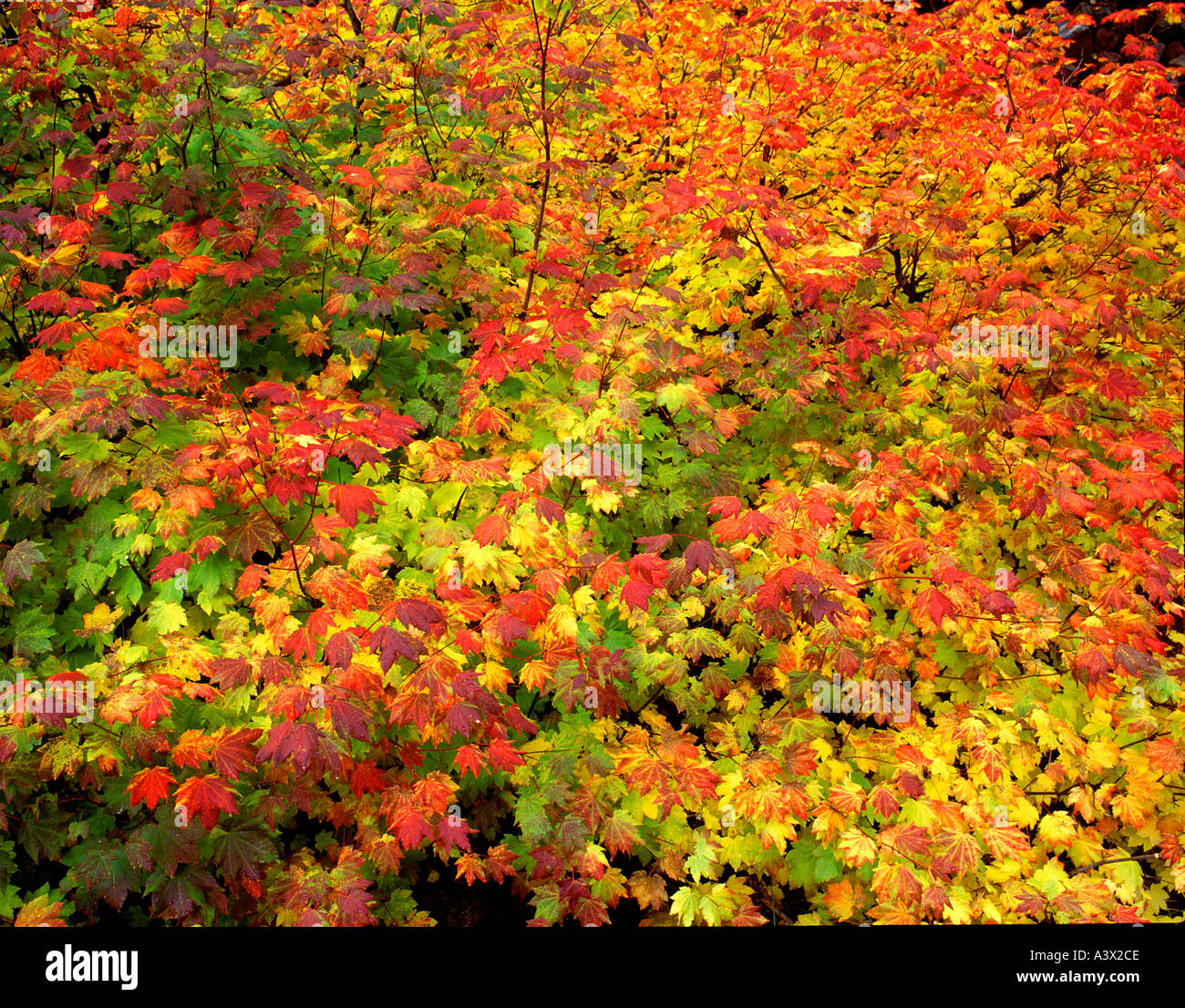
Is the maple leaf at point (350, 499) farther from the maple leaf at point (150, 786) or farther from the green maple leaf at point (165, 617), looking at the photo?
the maple leaf at point (150, 786)

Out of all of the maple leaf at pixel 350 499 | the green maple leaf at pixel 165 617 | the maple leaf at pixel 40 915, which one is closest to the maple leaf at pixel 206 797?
the maple leaf at pixel 40 915

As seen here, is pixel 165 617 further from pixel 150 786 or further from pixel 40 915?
pixel 40 915

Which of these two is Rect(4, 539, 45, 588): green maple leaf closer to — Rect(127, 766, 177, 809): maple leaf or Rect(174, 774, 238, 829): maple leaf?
Rect(127, 766, 177, 809): maple leaf

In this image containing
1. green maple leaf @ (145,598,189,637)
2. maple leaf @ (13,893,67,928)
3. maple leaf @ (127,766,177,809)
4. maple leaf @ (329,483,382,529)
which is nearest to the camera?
maple leaf @ (127,766,177,809)

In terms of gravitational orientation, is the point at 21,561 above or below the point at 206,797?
above

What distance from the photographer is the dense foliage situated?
137 inches

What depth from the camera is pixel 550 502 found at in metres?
3.71

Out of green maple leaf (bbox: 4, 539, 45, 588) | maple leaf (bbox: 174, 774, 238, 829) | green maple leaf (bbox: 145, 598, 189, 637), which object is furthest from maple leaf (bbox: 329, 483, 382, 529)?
green maple leaf (bbox: 4, 539, 45, 588)

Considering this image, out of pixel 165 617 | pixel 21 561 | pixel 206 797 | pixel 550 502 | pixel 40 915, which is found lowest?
pixel 40 915

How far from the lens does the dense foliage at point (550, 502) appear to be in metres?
3.49

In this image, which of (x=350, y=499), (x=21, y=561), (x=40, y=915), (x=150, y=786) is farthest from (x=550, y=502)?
(x=40, y=915)

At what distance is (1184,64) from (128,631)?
15.3 m

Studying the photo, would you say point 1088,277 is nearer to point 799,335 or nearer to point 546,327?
point 799,335
